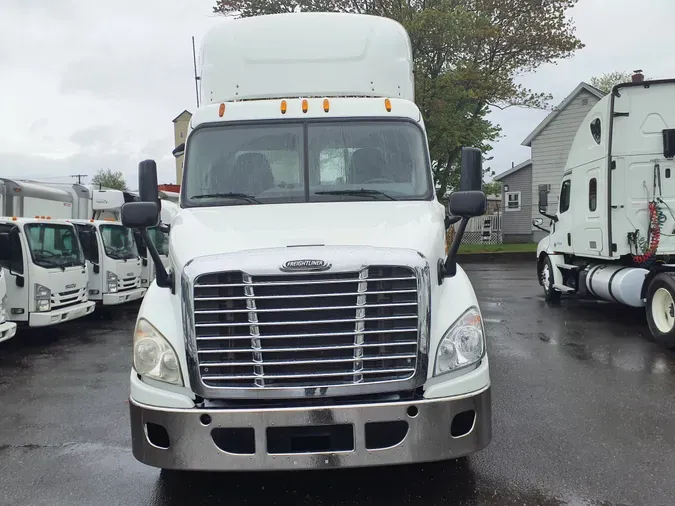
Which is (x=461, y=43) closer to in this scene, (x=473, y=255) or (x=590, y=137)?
(x=473, y=255)

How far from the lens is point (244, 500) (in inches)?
160

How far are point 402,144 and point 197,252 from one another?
2031mm

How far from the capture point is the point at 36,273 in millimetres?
9156

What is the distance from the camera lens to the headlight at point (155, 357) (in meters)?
3.70

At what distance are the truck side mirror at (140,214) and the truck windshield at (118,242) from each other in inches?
320

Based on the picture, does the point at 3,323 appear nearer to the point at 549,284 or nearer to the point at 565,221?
the point at 565,221

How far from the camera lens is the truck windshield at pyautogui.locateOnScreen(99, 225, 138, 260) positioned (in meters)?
12.2

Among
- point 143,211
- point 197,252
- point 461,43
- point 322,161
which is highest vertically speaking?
point 461,43

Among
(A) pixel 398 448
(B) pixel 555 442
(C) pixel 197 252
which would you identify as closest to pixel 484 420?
(A) pixel 398 448

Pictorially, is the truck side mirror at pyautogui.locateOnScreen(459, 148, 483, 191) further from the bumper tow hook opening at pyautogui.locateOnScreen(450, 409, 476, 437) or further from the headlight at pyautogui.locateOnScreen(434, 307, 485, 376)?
the bumper tow hook opening at pyautogui.locateOnScreen(450, 409, 476, 437)

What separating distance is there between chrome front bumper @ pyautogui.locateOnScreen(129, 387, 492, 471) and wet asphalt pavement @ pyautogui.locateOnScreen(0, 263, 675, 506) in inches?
26.6

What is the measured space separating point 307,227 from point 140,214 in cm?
118

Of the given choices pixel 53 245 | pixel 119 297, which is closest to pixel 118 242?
pixel 119 297

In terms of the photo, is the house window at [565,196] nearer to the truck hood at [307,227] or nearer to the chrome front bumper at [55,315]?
the truck hood at [307,227]
